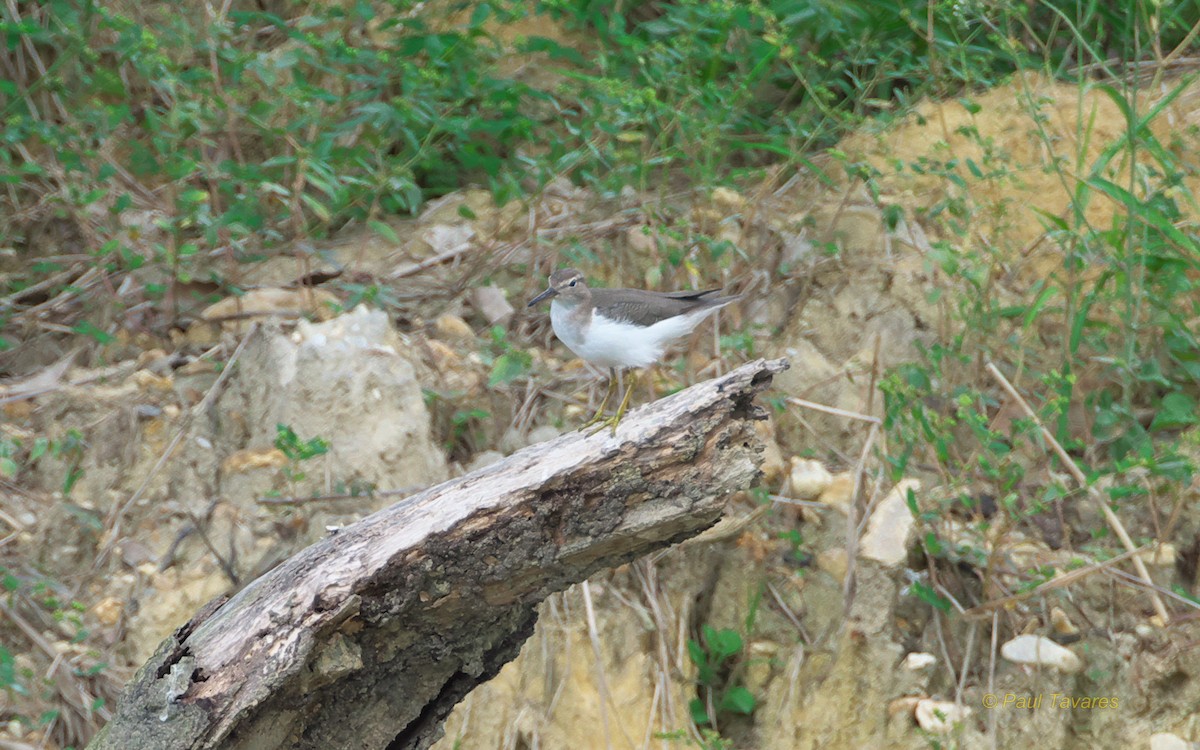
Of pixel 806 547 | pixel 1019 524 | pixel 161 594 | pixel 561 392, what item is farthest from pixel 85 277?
pixel 1019 524

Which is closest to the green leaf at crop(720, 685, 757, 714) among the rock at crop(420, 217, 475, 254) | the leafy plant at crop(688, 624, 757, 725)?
the leafy plant at crop(688, 624, 757, 725)

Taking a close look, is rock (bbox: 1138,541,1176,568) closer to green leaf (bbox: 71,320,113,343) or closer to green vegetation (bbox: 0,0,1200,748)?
green vegetation (bbox: 0,0,1200,748)

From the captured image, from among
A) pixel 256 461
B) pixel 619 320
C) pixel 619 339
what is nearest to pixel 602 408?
pixel 619 339

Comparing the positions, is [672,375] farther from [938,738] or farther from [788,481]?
[938,738]

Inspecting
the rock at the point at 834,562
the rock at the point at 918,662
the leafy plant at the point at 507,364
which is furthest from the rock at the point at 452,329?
the rock at the point at 918,662

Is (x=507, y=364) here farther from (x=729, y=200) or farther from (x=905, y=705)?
(x=905, y=705)

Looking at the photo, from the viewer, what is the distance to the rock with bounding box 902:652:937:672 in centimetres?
471

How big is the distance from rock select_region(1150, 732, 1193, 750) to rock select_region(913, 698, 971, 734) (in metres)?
0.67

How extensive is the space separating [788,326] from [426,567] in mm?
3453

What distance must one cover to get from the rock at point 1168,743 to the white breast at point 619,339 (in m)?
2.33

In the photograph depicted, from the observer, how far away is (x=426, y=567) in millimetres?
2902

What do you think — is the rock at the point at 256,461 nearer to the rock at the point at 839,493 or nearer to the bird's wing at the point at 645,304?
the bird's wing at the point at 645,304

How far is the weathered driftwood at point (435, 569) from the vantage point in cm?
285

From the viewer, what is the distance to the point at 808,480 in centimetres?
521
